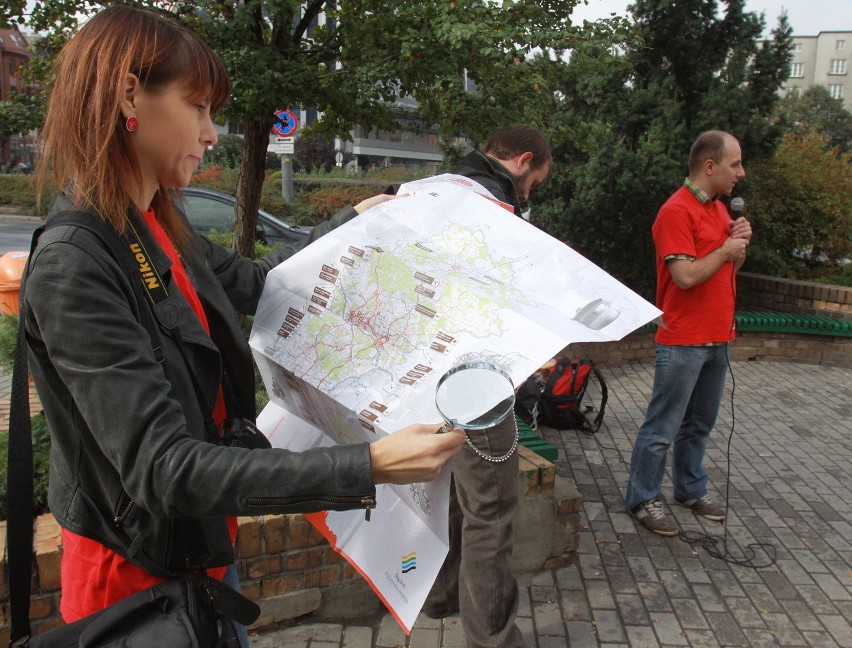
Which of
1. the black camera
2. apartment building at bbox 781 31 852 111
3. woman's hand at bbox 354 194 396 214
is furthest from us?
apartment building at bbox 781 31 852 111

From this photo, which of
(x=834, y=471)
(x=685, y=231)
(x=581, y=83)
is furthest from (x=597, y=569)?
(x=581, y=83)

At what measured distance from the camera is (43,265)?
3.81ft

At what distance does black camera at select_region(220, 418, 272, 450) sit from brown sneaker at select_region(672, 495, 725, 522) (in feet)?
11.5

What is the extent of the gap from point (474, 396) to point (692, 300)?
9.97 feet

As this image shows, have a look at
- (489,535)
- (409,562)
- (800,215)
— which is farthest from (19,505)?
(800,215)

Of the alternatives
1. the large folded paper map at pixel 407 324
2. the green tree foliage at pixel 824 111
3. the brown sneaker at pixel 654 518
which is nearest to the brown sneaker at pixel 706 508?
the brown sneaker at pixel 654 518

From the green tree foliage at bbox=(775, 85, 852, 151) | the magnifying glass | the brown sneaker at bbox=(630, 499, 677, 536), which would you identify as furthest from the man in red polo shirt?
the green tree foliage at bbox=(775, 85, 852, 151)

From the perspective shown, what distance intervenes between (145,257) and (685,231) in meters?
3.14

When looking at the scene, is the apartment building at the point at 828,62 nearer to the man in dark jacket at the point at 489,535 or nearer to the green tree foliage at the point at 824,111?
the green tree foliage at the point at 824,111

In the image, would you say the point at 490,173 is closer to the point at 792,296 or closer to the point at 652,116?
the point at 652,116

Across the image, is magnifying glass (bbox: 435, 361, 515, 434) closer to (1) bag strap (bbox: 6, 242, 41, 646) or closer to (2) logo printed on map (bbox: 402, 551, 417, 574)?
(2) logo printed on map (bbox: 402, 551, 417, 574)

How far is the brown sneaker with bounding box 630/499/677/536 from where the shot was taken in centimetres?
401

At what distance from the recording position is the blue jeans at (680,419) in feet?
12.9

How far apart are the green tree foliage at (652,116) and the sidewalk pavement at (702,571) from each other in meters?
3.15
